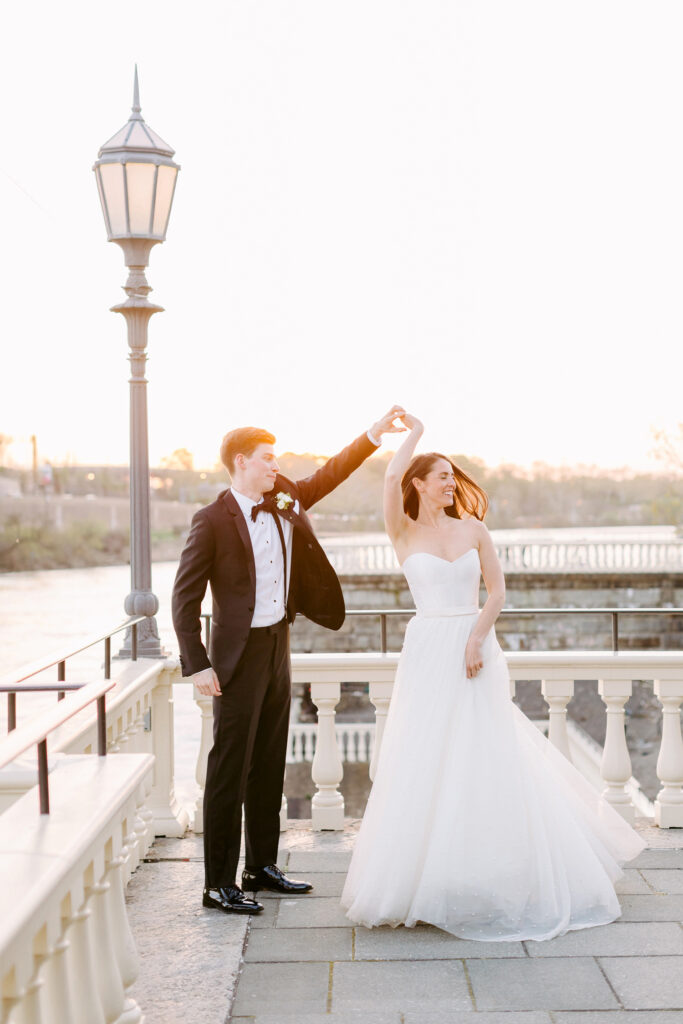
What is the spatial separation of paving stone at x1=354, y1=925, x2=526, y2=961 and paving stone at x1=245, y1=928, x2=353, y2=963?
6 centimetres

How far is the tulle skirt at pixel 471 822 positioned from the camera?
3561 millimetres

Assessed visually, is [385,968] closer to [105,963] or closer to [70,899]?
[105,963]

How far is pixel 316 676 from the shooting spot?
16.3 feet

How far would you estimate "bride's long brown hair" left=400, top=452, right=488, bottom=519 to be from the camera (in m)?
4.02

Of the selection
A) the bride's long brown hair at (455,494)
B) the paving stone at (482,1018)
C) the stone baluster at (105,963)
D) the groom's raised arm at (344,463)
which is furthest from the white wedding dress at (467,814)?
the stone baluster at (105,963)

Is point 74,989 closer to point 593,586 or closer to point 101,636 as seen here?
point 101,636

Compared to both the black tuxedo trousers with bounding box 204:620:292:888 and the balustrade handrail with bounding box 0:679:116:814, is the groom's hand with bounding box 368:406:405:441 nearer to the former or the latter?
the black tuxedo trousers with bounding box 204:620:292:888

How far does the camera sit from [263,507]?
3934 mm

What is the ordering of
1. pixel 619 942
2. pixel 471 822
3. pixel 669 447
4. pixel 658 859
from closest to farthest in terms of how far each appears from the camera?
pixel 619 942
pixel 471 822
pixel 658 859
pixel 669 447

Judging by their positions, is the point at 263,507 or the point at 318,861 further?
the point at 318,861

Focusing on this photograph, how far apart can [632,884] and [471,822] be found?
0.86m

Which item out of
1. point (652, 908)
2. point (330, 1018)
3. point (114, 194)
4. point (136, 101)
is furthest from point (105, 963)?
point (136, 101)

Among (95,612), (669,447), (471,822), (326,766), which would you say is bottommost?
(95,612)

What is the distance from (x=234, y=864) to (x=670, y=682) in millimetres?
2251
